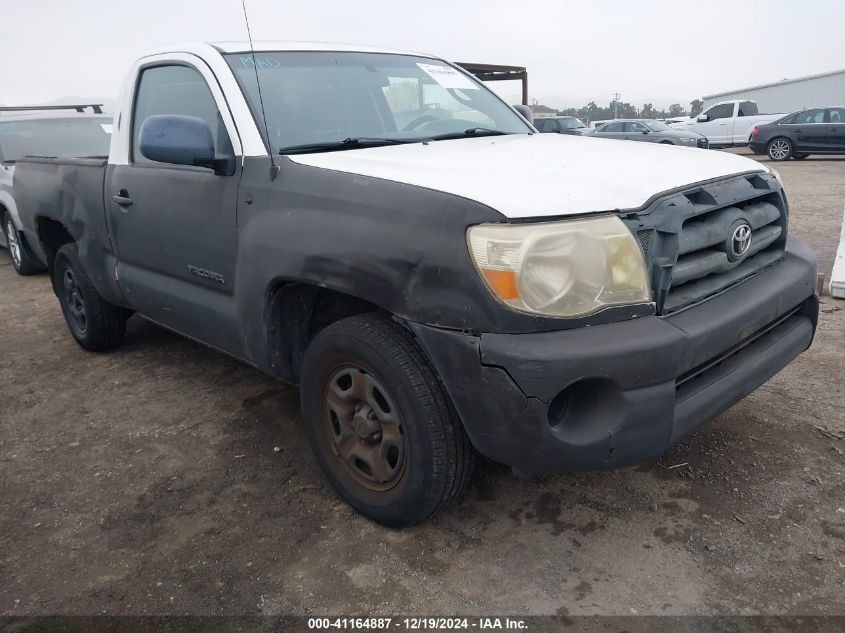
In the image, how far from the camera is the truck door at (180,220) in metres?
2.80

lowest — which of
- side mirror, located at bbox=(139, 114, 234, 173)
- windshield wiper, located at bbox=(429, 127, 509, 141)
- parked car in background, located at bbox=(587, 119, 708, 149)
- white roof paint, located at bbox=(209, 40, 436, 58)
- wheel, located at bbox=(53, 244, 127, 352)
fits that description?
wheel, located at bbox=(53, 244, 127, 352)

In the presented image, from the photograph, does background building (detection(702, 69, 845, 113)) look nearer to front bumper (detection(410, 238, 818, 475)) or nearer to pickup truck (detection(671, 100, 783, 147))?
pickup truck (detection(671, 100, 783, 147))

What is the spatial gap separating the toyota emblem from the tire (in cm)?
1722

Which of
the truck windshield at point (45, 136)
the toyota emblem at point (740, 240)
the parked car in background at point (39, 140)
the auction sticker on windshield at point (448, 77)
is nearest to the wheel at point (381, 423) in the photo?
the toyota emblem at point (740, 240)

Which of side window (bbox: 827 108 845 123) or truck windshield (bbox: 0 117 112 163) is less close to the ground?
truck windshield (bbox: 0 117 112 163)

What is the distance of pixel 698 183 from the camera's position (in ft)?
7.40

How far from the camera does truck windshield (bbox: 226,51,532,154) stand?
9.14 ft

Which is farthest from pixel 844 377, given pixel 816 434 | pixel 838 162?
pixel 838 162

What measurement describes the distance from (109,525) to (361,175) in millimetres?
1642

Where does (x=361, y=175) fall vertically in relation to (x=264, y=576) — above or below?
above

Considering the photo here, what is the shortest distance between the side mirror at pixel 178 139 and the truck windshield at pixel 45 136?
15.1 ft

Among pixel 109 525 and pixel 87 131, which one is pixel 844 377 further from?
pixel 87 131

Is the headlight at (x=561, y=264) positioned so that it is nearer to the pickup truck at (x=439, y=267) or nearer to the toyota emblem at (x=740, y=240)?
the pickup truck at (x=439, y=267)

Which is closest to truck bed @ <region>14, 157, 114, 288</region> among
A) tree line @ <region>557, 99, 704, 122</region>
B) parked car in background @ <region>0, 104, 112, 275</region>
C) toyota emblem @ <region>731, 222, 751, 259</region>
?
parked car in background @ <region>0, 104, 112, 275</region>
